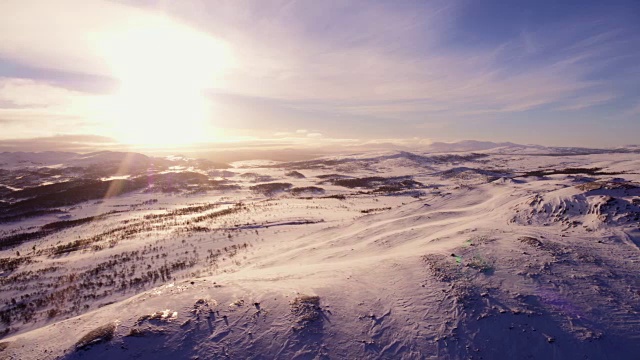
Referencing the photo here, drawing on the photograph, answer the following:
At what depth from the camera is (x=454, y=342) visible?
9320 mm

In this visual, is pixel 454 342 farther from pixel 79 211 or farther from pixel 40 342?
pixel 79 211

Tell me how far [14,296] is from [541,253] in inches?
1107

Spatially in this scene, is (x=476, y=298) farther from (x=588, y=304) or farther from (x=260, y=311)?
(x=260, y=311)

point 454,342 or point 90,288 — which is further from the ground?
point 454,342

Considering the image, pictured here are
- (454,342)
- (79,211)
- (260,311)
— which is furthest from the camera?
(79,211)

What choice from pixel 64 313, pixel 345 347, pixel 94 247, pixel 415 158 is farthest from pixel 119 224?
pixel 415 158

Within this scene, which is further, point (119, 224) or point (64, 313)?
point (119, 224)

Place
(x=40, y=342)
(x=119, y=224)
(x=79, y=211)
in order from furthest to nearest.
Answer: (x=79, y=211) < (x=119, y=224) < (x=40, y=342)

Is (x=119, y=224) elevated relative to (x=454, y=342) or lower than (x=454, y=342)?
lower

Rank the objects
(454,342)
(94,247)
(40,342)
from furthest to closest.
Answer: (94,247), (40,342), (454,342)

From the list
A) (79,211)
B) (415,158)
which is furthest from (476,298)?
(415,158)

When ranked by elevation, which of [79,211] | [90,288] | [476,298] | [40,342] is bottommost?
[79,211]

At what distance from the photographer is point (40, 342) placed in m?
10.1

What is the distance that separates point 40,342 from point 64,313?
5573 millimetres
